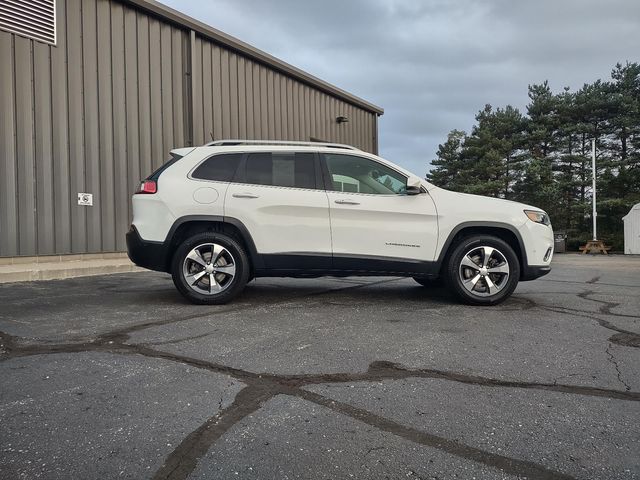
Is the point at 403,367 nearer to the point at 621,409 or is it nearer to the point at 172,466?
the point at 621,409

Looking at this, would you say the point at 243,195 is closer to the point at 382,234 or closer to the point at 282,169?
the point at 282,169

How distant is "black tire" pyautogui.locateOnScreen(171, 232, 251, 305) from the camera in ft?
18.2

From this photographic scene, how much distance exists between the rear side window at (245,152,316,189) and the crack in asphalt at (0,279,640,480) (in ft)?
6.32

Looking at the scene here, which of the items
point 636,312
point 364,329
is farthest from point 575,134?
point 364,329

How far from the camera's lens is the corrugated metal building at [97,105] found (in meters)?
8.75

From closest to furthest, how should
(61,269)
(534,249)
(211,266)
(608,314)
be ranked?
1. (608,314)
2. (211,266)
3. (534,249)
4. (61,269)

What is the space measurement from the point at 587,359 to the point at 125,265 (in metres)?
8.47

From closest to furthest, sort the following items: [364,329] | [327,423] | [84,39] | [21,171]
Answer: [327,423]
[364,329]
[21,171]
[84,39]

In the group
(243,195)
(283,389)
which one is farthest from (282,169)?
(283,389)

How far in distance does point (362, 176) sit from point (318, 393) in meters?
3.37

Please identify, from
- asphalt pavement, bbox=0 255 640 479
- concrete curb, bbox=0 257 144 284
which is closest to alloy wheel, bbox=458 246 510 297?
asphalt pavement, bbox=0 255 640 479

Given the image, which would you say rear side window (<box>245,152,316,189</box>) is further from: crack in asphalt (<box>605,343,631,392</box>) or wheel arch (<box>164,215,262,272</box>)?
crack in asphalt (<box>605,343,631,392</box>)

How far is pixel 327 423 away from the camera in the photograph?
258 centimetres

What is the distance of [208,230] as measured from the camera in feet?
18.6
